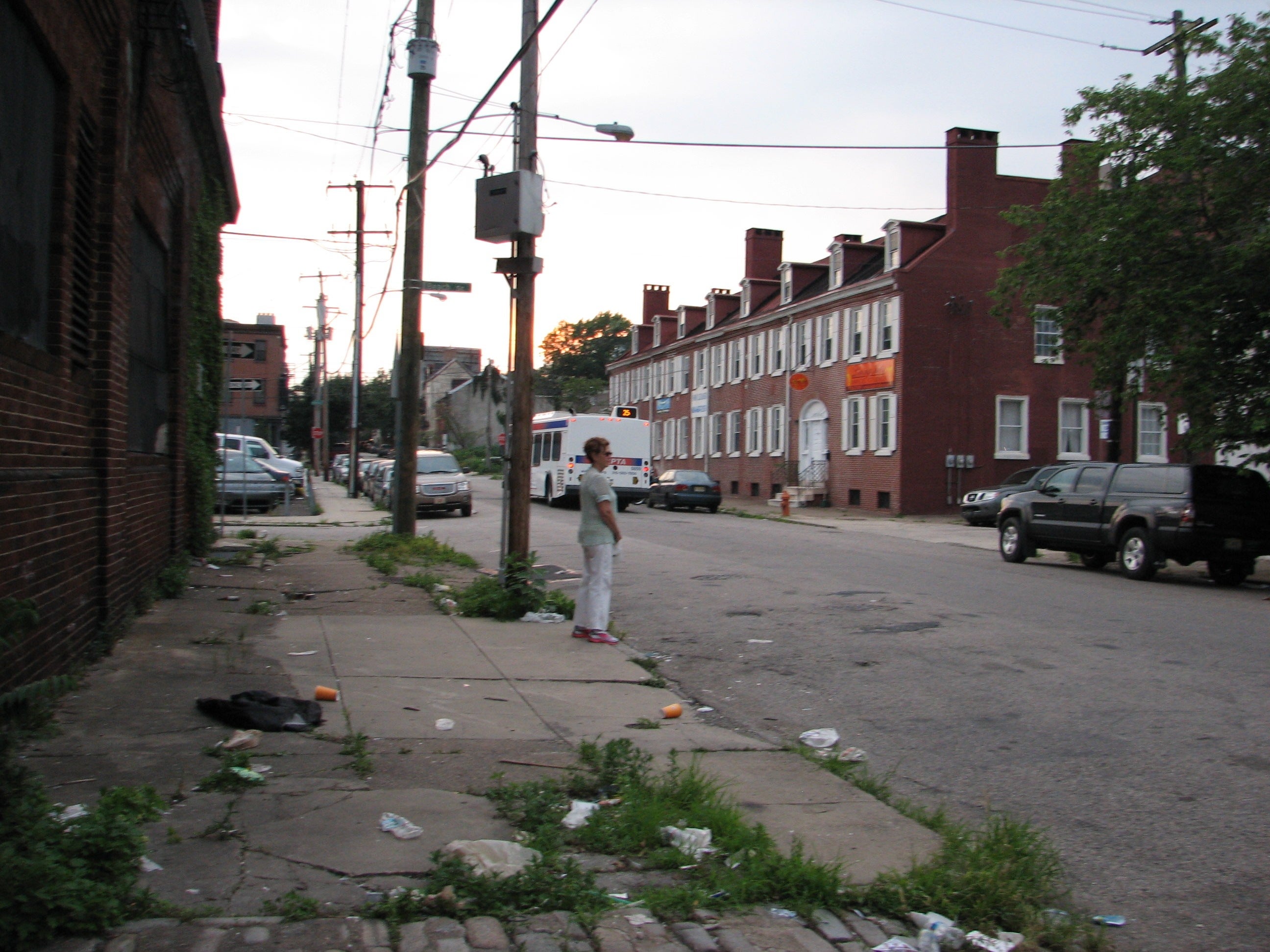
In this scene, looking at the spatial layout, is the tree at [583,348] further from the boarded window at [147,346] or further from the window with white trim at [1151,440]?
the boarded window at [147,346]

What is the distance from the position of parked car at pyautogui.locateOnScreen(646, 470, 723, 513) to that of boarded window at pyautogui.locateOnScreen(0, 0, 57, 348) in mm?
27332

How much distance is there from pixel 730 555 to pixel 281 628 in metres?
Result: 9.70

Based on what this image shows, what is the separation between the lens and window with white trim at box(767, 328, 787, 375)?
4288 centimetres

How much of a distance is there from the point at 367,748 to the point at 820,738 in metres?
2.65

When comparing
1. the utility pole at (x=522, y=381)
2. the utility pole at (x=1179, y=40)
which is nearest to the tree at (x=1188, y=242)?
the utility pole at (x=1179, y=40)

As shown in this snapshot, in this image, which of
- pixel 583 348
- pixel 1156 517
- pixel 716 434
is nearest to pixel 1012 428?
pixel 716 434

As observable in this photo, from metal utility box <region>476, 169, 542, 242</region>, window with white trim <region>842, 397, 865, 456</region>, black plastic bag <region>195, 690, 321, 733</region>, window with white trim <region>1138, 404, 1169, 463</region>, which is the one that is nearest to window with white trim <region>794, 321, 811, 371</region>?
window with white trim <region>842, 397, 865, 456</region>

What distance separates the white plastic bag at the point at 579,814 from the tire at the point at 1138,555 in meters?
13.1

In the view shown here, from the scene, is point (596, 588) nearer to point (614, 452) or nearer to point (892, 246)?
point (614, 452)

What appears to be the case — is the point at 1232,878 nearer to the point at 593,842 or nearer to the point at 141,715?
the point at 593,842

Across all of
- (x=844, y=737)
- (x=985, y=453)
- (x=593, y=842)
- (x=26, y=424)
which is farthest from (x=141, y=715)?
(x=985, y=453)

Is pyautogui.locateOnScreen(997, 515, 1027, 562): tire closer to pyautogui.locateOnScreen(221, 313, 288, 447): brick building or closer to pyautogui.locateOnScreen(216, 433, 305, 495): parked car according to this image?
pyautogui.locateOnScreen(216, 433, 305, 495): parked car

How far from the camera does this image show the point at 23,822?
350cm

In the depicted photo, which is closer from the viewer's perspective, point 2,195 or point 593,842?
point 593,842
